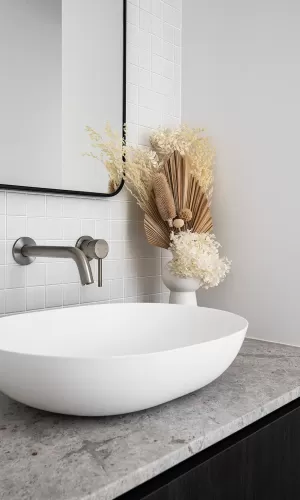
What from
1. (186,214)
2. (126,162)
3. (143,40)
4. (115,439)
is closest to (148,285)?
(186,214)

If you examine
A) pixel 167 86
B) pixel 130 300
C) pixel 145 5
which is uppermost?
pixel 145 5

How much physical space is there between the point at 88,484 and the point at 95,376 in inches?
5.6

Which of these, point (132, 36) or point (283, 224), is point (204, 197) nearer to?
point (283, 224)

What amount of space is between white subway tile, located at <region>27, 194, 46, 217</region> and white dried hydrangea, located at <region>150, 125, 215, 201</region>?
1.38 feet

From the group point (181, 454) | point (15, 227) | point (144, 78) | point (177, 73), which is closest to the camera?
point (181, 454)

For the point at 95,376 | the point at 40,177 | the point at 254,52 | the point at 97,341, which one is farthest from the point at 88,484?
the point at 254,52

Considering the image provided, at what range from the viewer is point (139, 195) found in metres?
1.44

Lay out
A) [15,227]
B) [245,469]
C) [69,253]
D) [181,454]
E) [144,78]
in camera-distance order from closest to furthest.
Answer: [181,454]
[245,469]
[69,253]
[15,227]
[144,78]

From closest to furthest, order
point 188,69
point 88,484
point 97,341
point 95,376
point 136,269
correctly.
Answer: point 88,484 < point 95,376 < point 97,341 < point 136,269 < point 188,69

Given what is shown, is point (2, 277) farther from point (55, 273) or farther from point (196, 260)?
point (196, 260)

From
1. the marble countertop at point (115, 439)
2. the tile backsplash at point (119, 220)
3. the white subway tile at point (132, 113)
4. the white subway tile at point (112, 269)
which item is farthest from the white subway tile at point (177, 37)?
the marble countertop at point (115, 439)

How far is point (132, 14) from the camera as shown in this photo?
147 cm

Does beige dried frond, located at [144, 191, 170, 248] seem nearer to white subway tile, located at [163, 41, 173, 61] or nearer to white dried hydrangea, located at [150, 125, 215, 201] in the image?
white dried hydrangea, located at [150, 125, 215, 201]

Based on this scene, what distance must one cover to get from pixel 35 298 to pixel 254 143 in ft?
2.55
